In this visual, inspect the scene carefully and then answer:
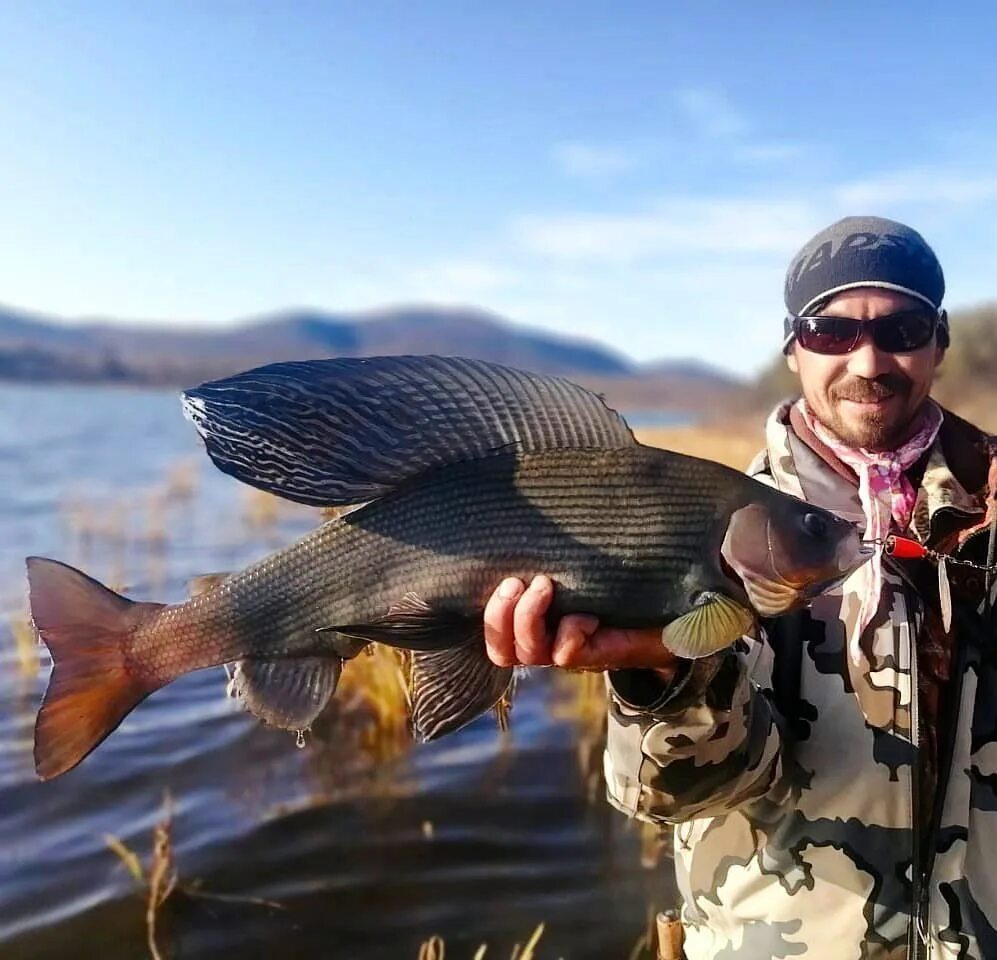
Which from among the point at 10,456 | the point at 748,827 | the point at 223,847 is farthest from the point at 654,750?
the point at 10,456

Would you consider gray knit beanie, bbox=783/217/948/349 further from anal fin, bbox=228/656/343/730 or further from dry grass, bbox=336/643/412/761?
dry grass, bbox=336/643/412/761

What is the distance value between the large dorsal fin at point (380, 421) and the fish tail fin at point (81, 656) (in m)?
0.54

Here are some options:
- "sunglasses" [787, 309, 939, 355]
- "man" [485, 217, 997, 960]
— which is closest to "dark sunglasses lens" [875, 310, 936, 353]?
"sunglasses" [787, 309, 939, 355]

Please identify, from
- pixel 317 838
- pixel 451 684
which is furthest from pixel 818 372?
pixel 317 838

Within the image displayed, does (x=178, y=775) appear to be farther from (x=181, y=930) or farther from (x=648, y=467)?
(x=648, y=467)

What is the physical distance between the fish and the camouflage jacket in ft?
1.40

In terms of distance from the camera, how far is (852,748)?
3.06 metres

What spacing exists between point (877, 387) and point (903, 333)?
25 centimetres

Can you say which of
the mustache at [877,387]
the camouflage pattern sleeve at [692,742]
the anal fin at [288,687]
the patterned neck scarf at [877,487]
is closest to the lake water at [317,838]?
the camouflage pattern sleeve at [692,742]

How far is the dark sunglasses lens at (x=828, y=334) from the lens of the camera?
143 inches

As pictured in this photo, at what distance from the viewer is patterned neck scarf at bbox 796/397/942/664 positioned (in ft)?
10.3

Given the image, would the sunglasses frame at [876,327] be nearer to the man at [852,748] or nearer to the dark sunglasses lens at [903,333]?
the dark sunglasses lens at [903,333]

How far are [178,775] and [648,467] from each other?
5.34 m

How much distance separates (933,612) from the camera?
3182 mm
